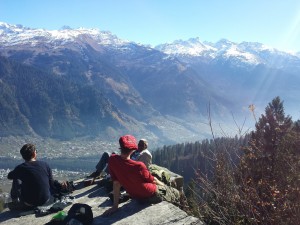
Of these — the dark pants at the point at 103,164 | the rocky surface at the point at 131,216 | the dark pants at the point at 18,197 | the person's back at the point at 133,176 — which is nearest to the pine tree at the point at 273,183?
the rocky surface at the point at 131,216

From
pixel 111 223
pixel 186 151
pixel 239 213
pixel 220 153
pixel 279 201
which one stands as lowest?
pixel 186 151

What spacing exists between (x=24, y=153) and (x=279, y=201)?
6.98 m

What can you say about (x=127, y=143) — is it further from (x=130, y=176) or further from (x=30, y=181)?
(x=30, y=181)

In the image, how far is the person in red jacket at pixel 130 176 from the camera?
29.9 feet

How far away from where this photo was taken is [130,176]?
9.23 metres

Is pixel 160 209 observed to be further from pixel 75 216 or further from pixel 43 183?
pixel 43 183

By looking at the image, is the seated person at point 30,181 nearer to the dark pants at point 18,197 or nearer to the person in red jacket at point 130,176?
the dark pants at point 18,197

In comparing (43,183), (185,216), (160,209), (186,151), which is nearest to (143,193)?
(160,209)

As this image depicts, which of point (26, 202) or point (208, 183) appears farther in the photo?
point (26, 202)

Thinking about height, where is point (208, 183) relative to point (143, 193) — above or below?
above

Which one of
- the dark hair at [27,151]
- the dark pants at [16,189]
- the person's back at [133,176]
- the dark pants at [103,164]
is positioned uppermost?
the dark hair at [27,151]

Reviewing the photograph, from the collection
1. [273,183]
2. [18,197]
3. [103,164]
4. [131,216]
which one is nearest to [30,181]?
[18,197]

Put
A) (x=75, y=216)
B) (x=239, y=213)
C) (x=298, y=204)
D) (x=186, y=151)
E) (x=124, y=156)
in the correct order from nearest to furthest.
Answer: (x=298, y=204) → (x=239, y=213) → (x=75, y=216) → (x=124, y=156) → (x=186, y=151)

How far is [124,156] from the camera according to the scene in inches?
360
